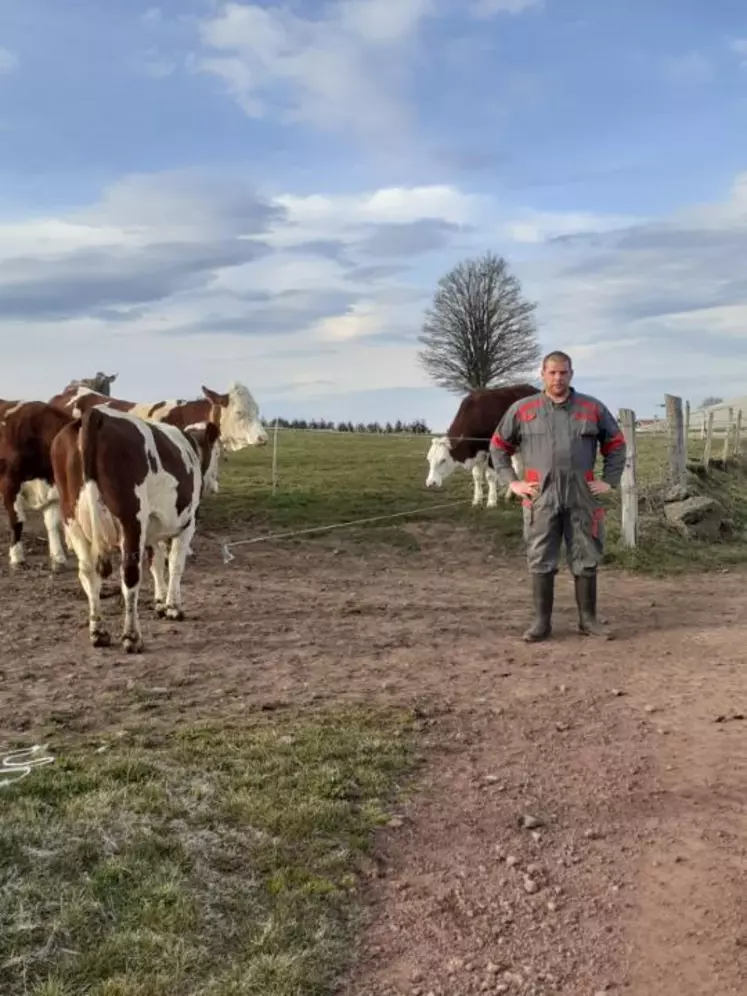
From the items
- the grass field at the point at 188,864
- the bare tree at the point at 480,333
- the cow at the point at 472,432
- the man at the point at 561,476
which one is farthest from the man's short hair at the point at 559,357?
the bare tree at the point at 480,333

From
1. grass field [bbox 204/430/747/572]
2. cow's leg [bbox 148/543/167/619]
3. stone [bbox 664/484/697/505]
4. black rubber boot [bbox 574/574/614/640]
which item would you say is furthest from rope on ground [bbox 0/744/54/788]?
stone [bbox 664/484/697/505]

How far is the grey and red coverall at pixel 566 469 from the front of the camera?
7.74m

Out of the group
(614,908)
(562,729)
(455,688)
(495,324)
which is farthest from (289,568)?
(495,324)

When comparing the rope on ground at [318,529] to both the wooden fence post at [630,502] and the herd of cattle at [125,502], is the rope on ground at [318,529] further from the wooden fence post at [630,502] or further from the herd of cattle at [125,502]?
the wooden fence post at [630,502]

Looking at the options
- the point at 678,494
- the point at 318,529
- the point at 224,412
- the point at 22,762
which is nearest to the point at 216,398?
the point at 224,412

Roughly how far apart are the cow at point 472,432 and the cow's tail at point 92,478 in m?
9.00

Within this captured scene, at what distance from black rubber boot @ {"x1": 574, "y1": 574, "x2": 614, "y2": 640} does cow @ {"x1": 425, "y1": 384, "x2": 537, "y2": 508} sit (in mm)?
7506

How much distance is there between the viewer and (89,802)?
397 centimetres

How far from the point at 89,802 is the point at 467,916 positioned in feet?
5.41

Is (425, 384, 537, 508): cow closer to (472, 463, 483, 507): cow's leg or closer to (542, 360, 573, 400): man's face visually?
(472, 463, 483, 507): cow's leg

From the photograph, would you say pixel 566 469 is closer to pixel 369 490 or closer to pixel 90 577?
pixel 90 577

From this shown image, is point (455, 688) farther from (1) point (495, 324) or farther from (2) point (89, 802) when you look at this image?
(1) point (495, 324)

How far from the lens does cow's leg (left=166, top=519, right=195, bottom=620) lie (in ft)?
A: 27.6

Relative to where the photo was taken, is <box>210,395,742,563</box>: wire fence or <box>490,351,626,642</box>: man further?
<box>210,395,742,563</box>: wire fence
